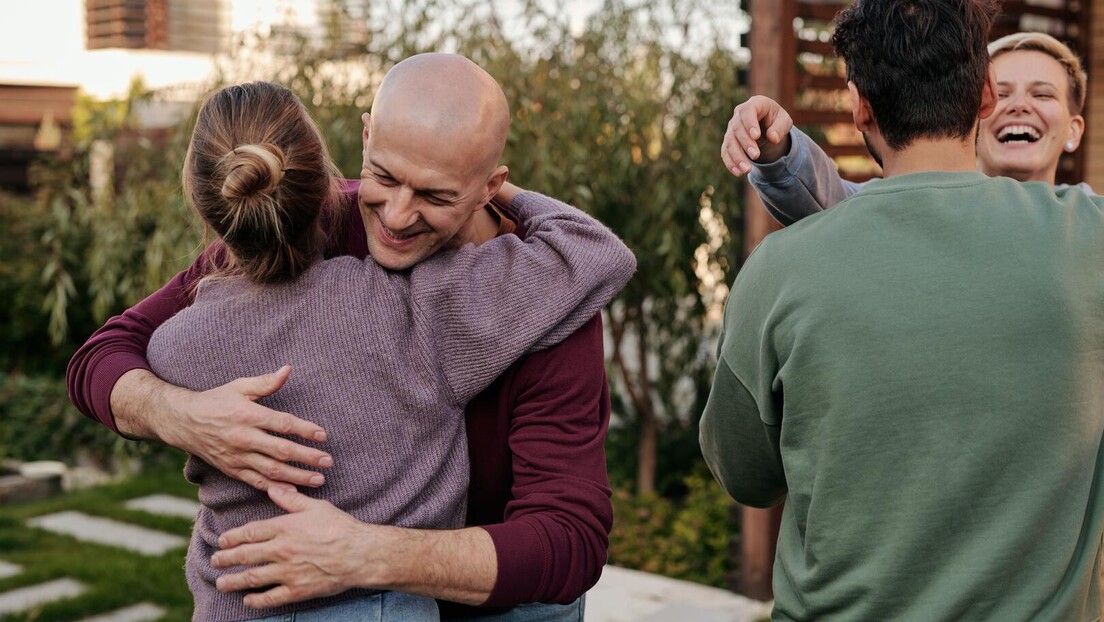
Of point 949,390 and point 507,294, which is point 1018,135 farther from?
point 507,294

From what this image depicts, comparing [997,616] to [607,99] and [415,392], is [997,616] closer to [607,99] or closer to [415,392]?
[415,392]

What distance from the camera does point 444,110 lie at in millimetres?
1618

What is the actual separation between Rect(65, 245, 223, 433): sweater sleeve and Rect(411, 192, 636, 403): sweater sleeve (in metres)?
0.44

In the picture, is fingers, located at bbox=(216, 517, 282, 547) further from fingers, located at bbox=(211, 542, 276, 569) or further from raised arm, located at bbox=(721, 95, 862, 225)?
raised arm, located at bbox=(721, 95, 862, 225)

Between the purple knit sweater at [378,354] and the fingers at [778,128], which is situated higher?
the fingers at [778,128]

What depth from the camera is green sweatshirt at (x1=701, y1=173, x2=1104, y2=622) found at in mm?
1363

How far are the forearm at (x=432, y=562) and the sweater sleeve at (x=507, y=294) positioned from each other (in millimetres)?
216

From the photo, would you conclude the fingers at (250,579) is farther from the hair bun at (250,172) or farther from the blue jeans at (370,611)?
the hair bun at (250,172)

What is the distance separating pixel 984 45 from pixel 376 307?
94 cm

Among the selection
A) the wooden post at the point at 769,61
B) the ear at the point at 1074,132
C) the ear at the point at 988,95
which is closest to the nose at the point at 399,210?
the ear at the point at 988,95

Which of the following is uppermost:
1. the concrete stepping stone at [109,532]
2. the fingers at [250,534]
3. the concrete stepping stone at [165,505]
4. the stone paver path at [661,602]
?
the fingers at [250,534]

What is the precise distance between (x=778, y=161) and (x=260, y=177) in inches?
32.8

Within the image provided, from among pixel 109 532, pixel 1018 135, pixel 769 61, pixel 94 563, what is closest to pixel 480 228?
pixel 1018 135

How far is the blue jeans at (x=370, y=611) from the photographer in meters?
1.54
